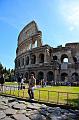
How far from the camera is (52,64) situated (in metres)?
46.3

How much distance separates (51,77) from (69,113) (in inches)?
1452

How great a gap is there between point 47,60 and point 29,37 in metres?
10.2

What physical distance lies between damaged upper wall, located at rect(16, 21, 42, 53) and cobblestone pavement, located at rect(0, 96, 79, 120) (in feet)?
130

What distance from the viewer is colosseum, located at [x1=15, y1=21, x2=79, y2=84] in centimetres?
4588

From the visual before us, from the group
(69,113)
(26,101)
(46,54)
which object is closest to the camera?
(69,113)

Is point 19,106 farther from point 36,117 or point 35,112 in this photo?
point 36,117

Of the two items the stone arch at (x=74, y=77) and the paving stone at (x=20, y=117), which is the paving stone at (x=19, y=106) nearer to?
the paving stone at (x=20, y=117)

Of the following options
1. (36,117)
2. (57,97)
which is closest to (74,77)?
(57,97)

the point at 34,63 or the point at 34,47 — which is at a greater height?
the point at 34,47

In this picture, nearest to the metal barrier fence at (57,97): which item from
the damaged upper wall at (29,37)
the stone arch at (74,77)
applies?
the stone arch at (74,77)

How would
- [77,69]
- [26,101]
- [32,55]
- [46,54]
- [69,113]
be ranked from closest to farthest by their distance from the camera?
[69,113], [26,101], [77,69], [46,54], [32,55]

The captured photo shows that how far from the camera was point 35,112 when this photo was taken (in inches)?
490

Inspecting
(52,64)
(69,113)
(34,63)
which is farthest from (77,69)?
(69,113)

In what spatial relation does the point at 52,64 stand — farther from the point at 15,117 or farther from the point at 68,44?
the point at 15,117
